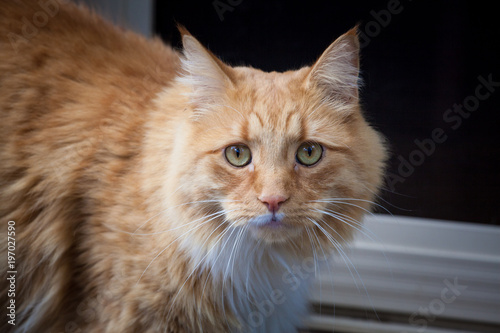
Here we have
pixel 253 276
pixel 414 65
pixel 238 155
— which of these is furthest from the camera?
pixel 414 65

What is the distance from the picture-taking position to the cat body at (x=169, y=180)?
3.70 feet

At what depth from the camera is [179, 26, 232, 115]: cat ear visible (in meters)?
1.15

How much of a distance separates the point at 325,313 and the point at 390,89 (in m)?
0.83

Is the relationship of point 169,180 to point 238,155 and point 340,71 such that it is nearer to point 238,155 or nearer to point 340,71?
point 238,155

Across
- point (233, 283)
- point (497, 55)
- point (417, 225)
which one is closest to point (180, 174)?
point (233, 283)

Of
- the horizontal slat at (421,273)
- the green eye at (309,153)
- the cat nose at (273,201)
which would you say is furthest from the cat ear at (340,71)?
the horizontal slat at (421,273)

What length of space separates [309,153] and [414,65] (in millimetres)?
824

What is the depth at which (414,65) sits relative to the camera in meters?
1.76

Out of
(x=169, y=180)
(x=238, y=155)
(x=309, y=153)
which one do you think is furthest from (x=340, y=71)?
(x=169, y=180)

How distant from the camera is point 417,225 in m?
1.81

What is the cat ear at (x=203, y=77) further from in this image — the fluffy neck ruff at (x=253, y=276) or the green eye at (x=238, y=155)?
the fluffy neck ruff at (x=253, y=276)

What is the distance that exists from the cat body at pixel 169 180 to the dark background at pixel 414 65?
21.3 inches

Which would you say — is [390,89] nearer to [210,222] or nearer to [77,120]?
[210,222]

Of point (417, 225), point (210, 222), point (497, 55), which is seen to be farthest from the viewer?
point (417, 225)
